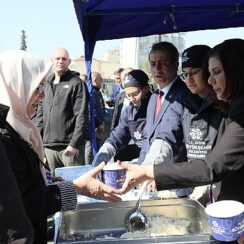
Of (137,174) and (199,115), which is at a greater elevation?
(199,115)

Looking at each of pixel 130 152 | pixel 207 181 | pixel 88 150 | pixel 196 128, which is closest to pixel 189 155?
pixel 196 128

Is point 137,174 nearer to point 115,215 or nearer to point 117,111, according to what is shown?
point 115,215

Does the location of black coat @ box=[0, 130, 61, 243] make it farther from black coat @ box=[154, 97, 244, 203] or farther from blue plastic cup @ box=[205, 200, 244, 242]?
blue plastic cup @ box=[205, 200, 244, 242]

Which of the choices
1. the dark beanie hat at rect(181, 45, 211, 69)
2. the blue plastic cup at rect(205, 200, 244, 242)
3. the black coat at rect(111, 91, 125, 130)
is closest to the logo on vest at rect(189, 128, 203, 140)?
the dark beanie hat at rect(181, 45, 211, 69)

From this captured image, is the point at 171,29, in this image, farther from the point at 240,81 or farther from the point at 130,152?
the point at 240,81

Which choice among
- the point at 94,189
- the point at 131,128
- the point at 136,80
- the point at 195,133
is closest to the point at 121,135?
the point at 131,128

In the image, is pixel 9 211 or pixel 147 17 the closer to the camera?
pixel 9 211

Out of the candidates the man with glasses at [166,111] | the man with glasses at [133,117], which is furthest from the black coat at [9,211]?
the man with glasses at [133,117]

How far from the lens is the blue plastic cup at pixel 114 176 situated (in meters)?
1.97

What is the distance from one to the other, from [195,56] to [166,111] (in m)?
0.37

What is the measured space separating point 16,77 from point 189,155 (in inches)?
42.6

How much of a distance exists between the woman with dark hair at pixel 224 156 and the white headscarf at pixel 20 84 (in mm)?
449

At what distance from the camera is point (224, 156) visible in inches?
63.9

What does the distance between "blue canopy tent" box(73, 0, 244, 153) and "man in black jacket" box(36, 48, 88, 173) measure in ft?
1.96
